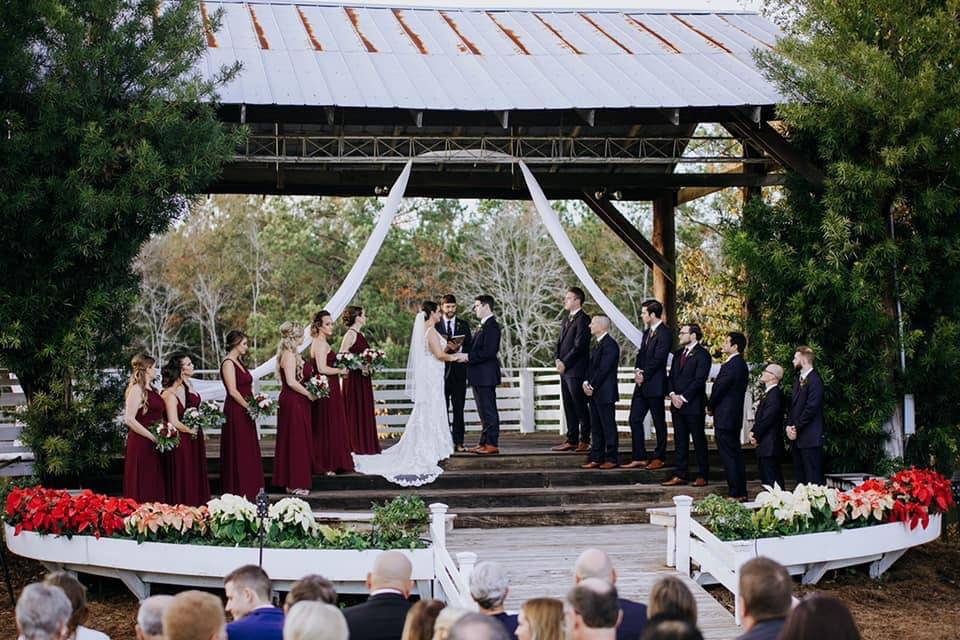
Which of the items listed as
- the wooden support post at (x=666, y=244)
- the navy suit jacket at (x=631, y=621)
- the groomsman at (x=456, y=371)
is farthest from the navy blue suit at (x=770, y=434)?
the navy suit jacket at (x=631, y=621)

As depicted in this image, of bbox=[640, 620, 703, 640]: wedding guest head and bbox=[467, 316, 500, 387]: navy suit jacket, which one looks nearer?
bbox=[640, 620, 703, 640]: wedding guest head

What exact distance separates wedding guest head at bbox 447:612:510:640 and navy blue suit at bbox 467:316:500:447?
29.0ft

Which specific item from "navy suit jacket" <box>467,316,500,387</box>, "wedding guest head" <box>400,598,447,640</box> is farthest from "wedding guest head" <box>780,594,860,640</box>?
"navy suit jacket" <box>467,316,500,387</box>

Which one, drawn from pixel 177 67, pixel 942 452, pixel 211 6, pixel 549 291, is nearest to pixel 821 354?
pixel 942 452

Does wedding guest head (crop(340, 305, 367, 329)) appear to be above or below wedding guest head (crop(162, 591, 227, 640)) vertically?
above

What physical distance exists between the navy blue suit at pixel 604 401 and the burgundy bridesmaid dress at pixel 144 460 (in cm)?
443

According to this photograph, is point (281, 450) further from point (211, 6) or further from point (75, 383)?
point (211, 6)

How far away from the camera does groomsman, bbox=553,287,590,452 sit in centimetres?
1330

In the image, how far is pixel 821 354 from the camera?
12.4 meters

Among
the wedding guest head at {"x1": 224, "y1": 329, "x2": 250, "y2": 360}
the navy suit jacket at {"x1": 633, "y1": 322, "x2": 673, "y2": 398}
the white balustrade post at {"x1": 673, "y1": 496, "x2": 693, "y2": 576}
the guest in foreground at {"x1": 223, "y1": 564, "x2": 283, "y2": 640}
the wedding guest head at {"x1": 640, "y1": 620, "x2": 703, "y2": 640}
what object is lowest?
the white balustrade post at {"x1": 673, "y1": 496, "x2": 693, "y2": 576}

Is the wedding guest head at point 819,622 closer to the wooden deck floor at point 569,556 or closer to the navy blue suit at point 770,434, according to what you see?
the wooden deck floor at point 569,556

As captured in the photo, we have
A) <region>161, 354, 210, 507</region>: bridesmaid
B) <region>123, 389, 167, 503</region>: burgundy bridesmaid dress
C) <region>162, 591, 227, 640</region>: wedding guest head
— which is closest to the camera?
<region>162, 591, 227, 640</region>: wedding guest head

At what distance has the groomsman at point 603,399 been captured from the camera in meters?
12.8

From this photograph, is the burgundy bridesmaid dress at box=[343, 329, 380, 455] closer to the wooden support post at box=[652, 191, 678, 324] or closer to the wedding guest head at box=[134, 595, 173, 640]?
the wooden support post at box=[652, 191, 678, 324]
